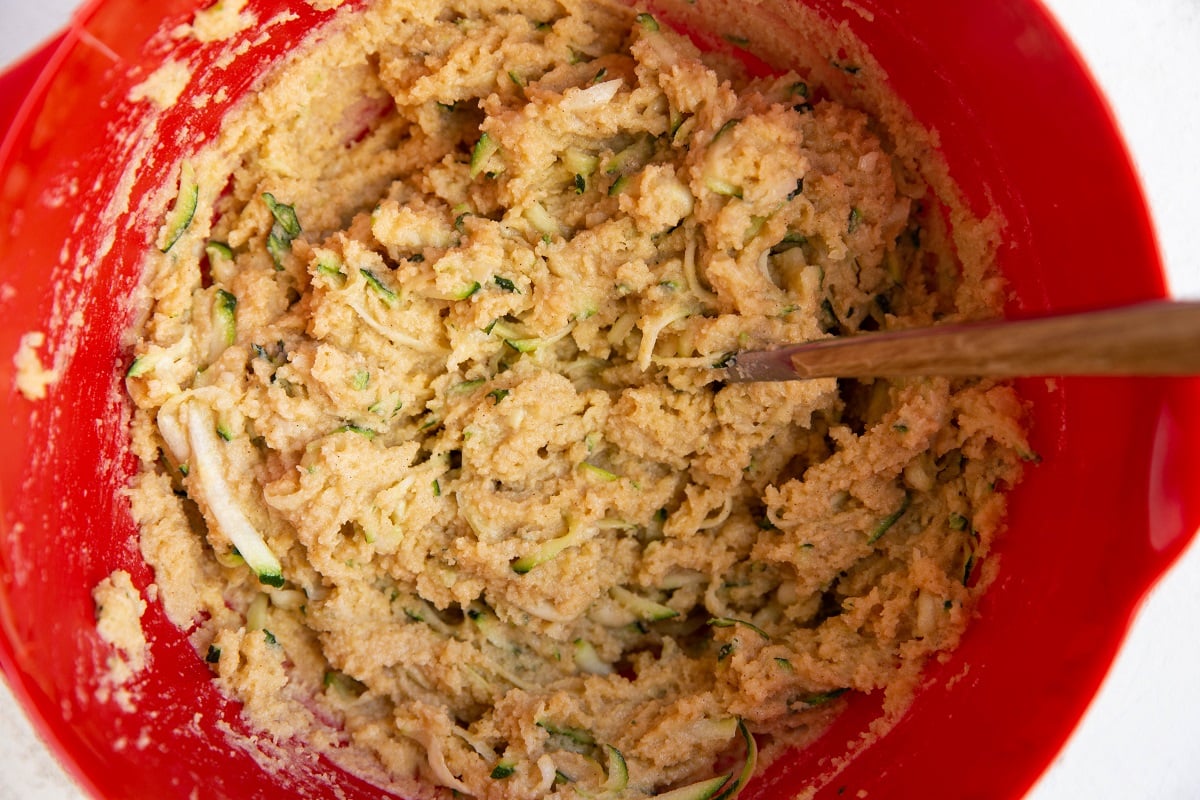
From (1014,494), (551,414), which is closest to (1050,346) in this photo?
(1014,494)

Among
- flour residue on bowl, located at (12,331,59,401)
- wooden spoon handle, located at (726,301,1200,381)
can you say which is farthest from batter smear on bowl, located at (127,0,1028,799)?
wooden spoon handle, located at (726,301,1200,381)

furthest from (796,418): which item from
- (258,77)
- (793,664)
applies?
(258,77)

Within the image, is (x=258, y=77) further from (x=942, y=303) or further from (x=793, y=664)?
(x=793, y=664)

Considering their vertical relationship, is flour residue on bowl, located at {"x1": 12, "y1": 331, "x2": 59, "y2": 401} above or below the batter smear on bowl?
above

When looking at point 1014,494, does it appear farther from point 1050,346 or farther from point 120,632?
point 120,632

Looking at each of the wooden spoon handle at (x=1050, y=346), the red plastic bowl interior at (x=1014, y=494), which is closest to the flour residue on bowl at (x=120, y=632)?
the red plastic bowl interior at (x=1014, y=494)

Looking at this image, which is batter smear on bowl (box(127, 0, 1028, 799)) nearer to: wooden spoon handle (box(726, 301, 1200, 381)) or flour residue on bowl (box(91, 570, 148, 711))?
flour residue on bowl (box(91, 570, 148, 711))

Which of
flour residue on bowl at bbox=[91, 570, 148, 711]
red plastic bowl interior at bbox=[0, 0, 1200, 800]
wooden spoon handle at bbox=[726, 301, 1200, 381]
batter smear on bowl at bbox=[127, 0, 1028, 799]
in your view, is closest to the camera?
wooden spoon handle at bbox=[726, 301, 1200, 381]
